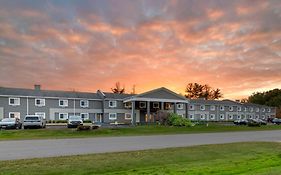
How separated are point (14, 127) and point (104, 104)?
2913 centimetres

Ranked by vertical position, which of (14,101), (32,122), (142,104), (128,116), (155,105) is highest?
(14,101)

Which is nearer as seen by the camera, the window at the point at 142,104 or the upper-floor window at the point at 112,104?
the upper-floor window at the point at 112,104

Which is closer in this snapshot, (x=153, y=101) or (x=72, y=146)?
(x=72, y=146)

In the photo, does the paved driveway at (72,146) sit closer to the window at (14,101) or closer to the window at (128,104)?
the window at (14,101)

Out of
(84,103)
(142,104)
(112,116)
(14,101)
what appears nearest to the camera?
(14,101)

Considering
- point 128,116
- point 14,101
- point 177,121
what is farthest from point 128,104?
point 14,101

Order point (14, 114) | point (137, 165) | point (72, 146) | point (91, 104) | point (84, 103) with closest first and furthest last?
point (137, 165)
point (72, 146)
point (14, 114)
point (84, 103)
point (91, 104)

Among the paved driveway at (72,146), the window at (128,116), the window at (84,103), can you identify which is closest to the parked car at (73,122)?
the window at (84,103)

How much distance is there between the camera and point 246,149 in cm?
2211

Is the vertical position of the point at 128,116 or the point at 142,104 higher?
the point at 142,104

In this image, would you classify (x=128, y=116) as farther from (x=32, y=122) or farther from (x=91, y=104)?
(x=32, y=122)

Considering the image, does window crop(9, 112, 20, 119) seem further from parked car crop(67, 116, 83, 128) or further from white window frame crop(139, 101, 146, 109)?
white window frame crop(139, 101, 146, 109)

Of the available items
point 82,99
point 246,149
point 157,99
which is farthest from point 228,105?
point 246,149

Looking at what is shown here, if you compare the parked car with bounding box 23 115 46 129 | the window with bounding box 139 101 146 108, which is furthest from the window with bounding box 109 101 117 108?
the parked car with bounding box 23 115 46 129
